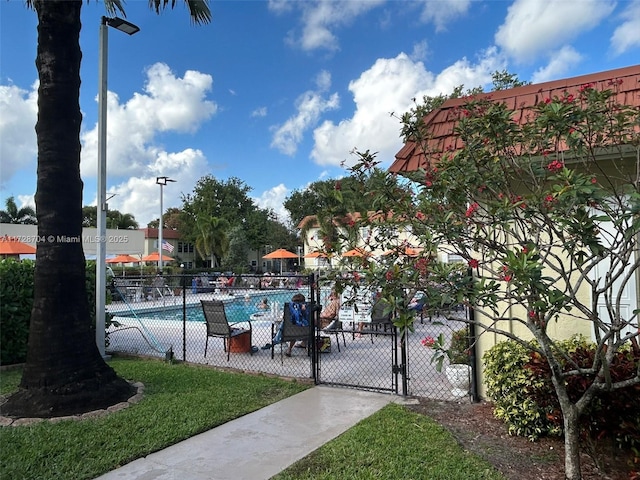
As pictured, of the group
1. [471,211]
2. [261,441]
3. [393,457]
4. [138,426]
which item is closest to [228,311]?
[138,426]

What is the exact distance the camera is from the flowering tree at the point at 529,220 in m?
2.40

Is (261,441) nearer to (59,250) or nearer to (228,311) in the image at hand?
(59,250)

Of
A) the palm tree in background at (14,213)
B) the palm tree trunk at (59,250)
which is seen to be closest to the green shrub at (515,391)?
the palm tree trunk at (59,250)

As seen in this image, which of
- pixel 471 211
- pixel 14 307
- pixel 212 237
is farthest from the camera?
pixel 212 237

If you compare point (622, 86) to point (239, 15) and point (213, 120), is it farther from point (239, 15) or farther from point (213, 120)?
point (213, 120)

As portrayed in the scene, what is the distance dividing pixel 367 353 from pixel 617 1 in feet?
22.7

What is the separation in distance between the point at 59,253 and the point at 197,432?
2.74 metres

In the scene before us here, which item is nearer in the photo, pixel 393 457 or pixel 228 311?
pixel 393 457

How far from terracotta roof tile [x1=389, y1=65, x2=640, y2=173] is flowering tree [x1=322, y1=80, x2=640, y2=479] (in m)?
0.65

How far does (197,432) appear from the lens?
4082 millimetres

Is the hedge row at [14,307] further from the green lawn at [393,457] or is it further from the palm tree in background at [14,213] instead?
the palm tree in background at [14,213]

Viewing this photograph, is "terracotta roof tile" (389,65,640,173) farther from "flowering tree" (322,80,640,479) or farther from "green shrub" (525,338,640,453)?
"green shrub" (525,338,640,453)

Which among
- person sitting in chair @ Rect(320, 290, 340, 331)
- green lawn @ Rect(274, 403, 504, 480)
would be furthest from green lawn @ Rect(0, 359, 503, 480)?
person sitting in chair @ Rect(320, 290, 340, 331)

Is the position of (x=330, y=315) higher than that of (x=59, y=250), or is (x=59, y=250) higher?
(x=59, y=250)
